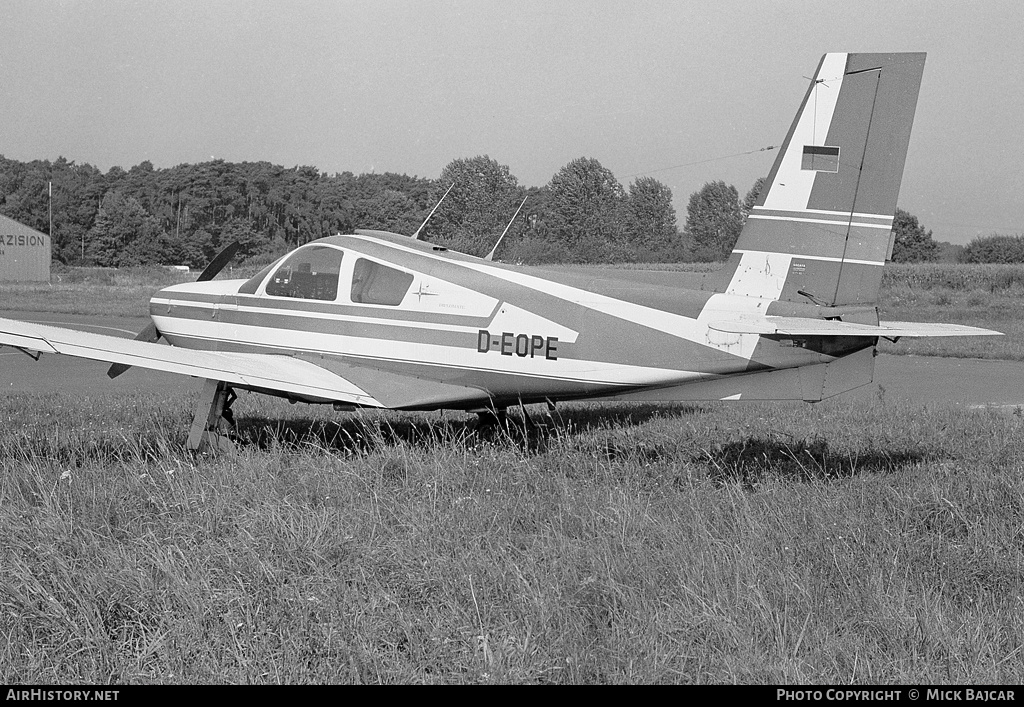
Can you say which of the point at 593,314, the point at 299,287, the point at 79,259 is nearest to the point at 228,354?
the point at 299,287

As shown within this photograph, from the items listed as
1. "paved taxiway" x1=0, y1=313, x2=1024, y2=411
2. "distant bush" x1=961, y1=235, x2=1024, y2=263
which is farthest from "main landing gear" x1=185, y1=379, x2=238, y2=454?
"distant bush" x1=961, y1=235, x2=1024, y2=263

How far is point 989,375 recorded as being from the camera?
14672mm

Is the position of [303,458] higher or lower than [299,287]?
lower

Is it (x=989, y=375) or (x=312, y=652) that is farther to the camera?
(x=989, y=375)

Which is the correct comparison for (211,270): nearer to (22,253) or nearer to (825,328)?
(825,328)

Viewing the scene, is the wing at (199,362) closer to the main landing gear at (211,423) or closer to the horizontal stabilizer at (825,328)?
the main landing gear at (211,423)

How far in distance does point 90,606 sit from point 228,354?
4.54m

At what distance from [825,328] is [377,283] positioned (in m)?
3.83

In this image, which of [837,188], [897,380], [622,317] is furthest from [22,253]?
[837,188]

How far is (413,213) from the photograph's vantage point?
23.3 meters

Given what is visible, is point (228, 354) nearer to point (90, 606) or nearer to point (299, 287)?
point (299, 287)

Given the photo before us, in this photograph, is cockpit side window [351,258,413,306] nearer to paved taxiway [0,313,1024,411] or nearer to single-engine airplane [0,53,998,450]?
single-engine airplane [0,53,998,450]

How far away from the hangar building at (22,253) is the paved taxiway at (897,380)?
43024mm
